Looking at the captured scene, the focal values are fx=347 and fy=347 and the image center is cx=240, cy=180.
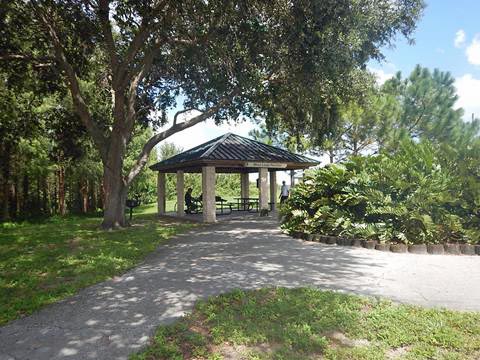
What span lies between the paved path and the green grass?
1.19 feet

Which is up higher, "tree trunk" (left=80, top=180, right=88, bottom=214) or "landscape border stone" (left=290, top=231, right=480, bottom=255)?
"tree trunk" (left=80, top=180, right=88, bottom=214)

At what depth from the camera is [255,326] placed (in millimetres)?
3875

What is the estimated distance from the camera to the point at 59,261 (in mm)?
7492

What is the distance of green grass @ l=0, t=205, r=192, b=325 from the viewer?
5.20m

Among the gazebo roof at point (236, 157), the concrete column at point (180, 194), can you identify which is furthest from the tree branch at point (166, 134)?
the concrete column at point (180, 194)

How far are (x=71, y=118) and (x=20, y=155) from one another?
373 centimetres

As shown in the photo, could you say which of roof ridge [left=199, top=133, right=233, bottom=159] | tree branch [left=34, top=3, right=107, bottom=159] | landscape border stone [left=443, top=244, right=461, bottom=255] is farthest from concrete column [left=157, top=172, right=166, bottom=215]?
landscape border stone [left=443, top=244, right=461, bottom=255]

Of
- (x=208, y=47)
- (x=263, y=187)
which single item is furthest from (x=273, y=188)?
(x=208, y=47)

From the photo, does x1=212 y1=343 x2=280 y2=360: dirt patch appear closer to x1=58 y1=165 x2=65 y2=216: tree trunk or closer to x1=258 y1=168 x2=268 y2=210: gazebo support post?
x1=258 y1=168 x2=268 y2=210: gazebo support post

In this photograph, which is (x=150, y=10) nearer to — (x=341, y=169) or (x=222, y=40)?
(x=222, y=40)

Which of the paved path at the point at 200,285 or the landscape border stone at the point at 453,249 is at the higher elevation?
the landscape border stone at the point at 453,249

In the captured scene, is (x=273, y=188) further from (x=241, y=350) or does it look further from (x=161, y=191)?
(x=241, y=350)

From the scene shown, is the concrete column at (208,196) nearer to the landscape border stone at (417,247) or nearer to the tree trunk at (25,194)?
the landscape border stone at (417,247)

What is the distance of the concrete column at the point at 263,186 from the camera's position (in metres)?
16.8
